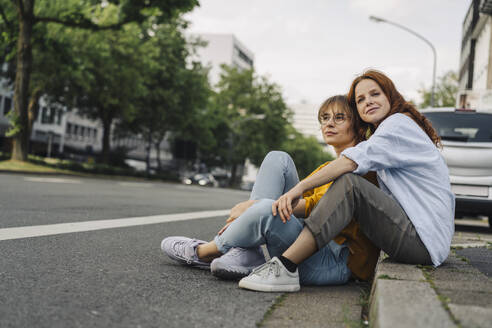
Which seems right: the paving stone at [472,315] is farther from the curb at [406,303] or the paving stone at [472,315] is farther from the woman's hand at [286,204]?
the woman's hand at [286,204]

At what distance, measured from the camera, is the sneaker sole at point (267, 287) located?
10.8 ft

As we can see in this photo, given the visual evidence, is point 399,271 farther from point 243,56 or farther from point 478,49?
point 243,56

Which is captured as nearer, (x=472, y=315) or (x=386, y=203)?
(x=472, y=315)

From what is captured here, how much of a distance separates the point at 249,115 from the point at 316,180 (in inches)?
2341

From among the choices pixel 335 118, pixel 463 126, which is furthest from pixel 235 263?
pixel 463 126

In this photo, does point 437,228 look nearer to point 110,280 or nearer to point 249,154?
point 110,280

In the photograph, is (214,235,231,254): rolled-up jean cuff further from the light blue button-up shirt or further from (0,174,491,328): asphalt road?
the light blue button-up shirt

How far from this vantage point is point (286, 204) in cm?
329

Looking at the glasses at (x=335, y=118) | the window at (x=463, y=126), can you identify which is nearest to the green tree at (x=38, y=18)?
the window at (x=463, y=126)

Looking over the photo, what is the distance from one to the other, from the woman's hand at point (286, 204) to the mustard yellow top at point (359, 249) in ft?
0.92

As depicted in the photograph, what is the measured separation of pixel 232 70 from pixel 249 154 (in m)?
10.6

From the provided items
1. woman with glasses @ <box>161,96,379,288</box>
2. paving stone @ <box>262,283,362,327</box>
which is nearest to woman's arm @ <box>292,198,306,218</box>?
woman with glasses @ <box>161,96,379,288</box>

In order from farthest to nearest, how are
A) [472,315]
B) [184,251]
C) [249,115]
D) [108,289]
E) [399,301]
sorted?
[249,115], [184,251], [108,289], [399,301], [472,315]

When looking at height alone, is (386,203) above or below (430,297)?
above
